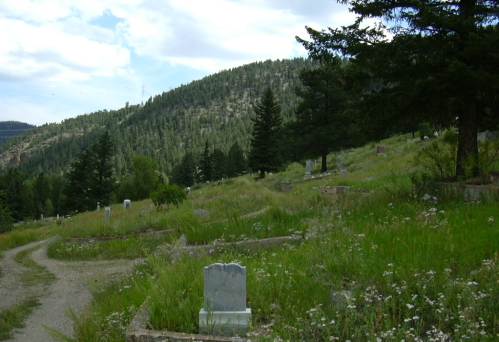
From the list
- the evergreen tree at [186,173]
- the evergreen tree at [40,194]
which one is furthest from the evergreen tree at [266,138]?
the evergreen tree at [40,194]

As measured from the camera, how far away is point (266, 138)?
52.7m

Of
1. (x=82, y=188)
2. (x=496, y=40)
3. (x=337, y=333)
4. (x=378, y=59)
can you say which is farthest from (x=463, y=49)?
(x=82, y=188)

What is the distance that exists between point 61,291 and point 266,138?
42.9 m

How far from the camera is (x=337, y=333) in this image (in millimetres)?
3936

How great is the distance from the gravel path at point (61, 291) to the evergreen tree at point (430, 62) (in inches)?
260

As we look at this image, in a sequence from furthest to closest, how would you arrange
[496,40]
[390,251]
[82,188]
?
1. [82,188]
2. [496,40]
3. [390,251]

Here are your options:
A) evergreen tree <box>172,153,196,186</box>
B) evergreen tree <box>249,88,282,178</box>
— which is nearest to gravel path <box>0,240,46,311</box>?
evergreen tree <box>249,88,282,178</box>

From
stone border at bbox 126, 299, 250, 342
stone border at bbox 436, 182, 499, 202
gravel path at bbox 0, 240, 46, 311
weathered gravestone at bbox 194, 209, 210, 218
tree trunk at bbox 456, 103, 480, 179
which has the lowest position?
gravel path at bbox 0, 240, 46, 311

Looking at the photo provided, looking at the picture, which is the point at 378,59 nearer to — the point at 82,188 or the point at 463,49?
the point at 463,49

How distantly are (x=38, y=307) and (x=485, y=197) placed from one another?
8156mm

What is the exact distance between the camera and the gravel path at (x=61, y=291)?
7598 millimetres

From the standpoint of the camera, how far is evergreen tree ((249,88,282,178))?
2041 inches

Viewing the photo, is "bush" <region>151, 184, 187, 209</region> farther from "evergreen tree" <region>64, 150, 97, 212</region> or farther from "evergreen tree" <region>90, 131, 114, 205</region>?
"evergreen tree" <region>64, 150, 97, 212</region>

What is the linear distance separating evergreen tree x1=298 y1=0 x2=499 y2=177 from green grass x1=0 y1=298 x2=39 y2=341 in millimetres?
7587
